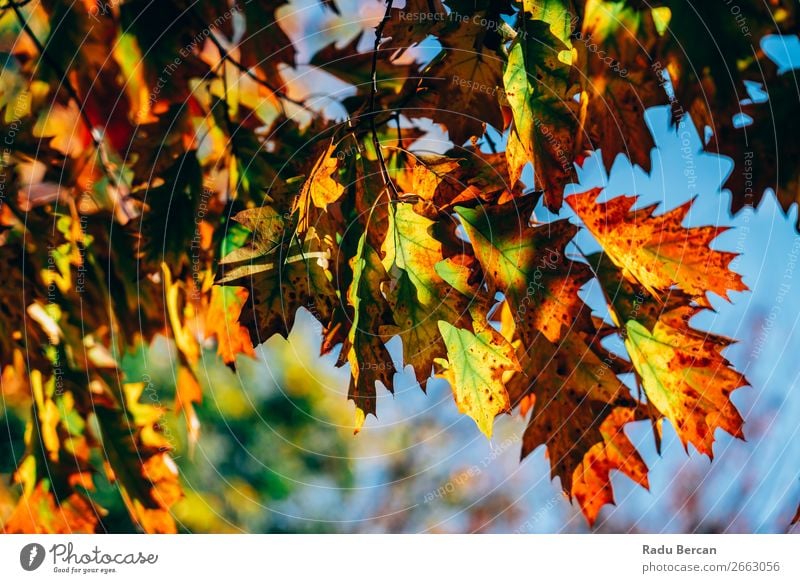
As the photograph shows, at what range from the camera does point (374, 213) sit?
711 mm

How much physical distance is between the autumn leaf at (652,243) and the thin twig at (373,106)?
0.18 m

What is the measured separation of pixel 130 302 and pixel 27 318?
0.36 ft

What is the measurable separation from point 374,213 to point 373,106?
0.35 feet

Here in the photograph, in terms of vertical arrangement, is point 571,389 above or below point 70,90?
below

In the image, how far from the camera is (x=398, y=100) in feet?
2.21

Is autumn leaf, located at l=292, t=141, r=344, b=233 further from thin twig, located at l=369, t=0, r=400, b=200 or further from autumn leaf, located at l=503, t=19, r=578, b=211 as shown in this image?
autumn leaf, located at l=503, t=19, r=578, b=211
